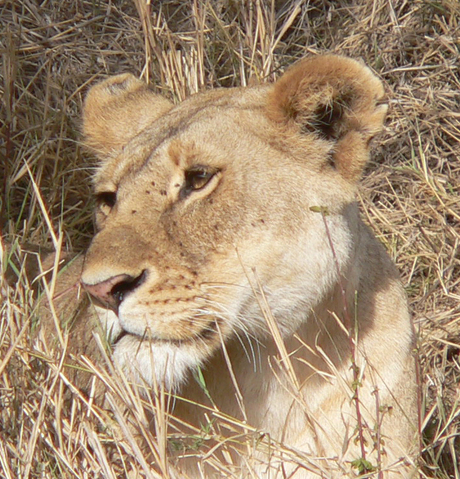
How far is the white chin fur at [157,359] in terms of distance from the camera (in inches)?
88.1

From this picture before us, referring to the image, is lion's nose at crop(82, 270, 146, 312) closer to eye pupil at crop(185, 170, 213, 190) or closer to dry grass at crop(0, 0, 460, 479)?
eye pupil at crop(185, 170, 213, 190)

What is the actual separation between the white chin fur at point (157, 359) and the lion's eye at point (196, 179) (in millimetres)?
436

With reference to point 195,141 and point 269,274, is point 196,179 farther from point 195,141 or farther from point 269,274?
point 269,274

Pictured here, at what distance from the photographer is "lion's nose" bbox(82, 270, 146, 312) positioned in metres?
2.16

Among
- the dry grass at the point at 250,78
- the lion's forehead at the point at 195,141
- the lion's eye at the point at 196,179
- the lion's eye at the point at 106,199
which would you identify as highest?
the lion's forehead at the point at 195,141

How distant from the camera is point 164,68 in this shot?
13.6 ft

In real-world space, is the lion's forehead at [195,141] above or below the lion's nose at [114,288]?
above

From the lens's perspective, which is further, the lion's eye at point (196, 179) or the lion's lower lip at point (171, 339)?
the lion's eye at point (196, 179)

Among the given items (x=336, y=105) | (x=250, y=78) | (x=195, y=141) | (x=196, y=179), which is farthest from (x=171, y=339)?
(x=250, y=78)

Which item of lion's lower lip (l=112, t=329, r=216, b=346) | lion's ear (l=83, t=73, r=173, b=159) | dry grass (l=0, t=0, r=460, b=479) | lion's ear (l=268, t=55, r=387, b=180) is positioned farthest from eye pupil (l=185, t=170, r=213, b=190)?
dry grass (l=0, t=0, r=460, b=479)

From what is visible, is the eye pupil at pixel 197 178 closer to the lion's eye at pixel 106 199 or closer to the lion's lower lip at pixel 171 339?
the lion's eye at pixel 106 199

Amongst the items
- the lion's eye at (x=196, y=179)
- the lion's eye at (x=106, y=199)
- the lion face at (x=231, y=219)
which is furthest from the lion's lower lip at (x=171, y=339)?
the lion's eye at (x=106, y=199)

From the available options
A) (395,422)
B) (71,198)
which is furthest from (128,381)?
(71,198)

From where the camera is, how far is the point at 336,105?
2.46 metres
